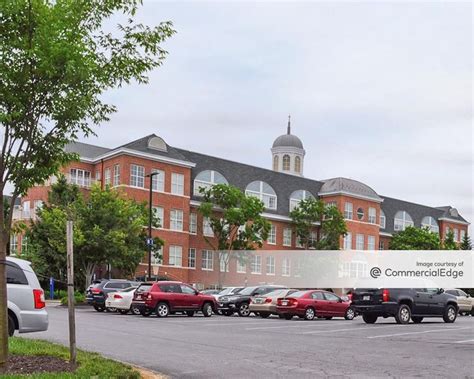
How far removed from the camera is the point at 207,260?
214 feet

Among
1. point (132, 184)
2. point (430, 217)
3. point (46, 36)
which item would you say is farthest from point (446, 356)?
point (430, 217)

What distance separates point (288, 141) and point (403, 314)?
69395mm

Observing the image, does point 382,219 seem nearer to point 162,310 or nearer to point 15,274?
point 162,310

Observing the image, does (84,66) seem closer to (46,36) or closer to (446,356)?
(46,36)

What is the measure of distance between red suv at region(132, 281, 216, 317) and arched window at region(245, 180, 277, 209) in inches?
1614

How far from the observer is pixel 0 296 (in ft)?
32.5

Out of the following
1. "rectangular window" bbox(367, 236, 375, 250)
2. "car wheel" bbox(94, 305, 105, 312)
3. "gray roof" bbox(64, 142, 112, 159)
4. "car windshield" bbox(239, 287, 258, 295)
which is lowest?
"car wheel" bbox(94, 305, 105, 312)

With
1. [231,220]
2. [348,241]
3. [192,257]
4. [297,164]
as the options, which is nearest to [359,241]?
[348,241]

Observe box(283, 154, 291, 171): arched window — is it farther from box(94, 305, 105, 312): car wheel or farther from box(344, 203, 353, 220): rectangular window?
box(94, 305, 105, 312): car wheel

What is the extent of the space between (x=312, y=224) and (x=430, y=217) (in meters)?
25.0

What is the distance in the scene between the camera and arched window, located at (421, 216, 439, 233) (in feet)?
293

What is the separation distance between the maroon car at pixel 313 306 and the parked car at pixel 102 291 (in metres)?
9.12

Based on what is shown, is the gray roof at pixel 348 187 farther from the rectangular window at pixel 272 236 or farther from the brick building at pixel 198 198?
the rectangular window at pixel 272 236

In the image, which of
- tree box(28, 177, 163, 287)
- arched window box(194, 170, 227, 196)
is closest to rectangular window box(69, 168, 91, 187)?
tree box(28, 177, 163, 287)
